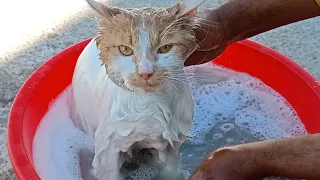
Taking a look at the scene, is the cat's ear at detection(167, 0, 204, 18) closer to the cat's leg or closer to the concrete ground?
the cat's leg

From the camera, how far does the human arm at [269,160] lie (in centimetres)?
103

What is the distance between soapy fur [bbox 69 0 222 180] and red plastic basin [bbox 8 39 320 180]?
0.14 meters

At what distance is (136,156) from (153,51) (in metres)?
0.41

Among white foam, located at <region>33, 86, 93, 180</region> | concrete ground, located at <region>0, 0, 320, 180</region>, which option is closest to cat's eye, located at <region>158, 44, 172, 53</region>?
white foam, located at <region>33, 86, 93, 180</region>

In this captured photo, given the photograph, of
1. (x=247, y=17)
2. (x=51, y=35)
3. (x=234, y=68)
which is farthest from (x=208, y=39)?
(x=51, y=35)

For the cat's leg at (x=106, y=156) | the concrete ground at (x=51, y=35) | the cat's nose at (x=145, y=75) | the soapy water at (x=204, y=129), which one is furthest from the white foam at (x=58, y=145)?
the cat's nose at (x=145, y=75)

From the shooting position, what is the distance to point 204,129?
1.57m

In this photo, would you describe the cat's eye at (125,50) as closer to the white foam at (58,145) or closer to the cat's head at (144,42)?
the cat's head at (144,42)

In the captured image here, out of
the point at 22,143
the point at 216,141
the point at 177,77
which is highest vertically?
the point at 177,77

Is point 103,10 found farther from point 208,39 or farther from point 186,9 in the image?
point 208,39

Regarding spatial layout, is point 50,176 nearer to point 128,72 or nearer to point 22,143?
point 22,143

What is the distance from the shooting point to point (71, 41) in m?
1.97

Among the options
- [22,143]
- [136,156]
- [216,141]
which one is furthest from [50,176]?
[216,141]

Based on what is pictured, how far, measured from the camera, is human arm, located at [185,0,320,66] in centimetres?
135
